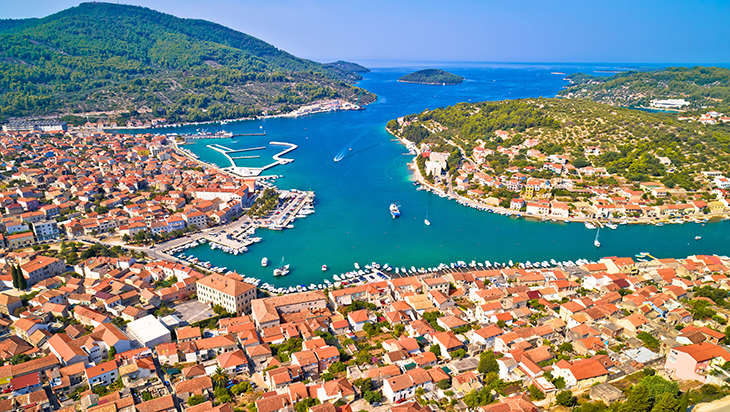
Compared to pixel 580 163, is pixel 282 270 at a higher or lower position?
lower

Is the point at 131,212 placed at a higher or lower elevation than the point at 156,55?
lower

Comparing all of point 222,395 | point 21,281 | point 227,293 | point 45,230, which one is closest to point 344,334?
point 222,395

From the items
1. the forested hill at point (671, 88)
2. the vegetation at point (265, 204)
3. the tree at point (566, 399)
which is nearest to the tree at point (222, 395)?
the tree at point (566, 399)

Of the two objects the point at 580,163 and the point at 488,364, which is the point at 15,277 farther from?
the point at 580,163

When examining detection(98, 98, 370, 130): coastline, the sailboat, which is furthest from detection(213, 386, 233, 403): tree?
detection(98, 98, 370, 130): coastline

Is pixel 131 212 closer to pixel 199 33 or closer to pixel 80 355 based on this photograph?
pixel 80 355

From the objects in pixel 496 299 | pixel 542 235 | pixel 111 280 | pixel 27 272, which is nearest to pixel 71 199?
pixel 27 272
